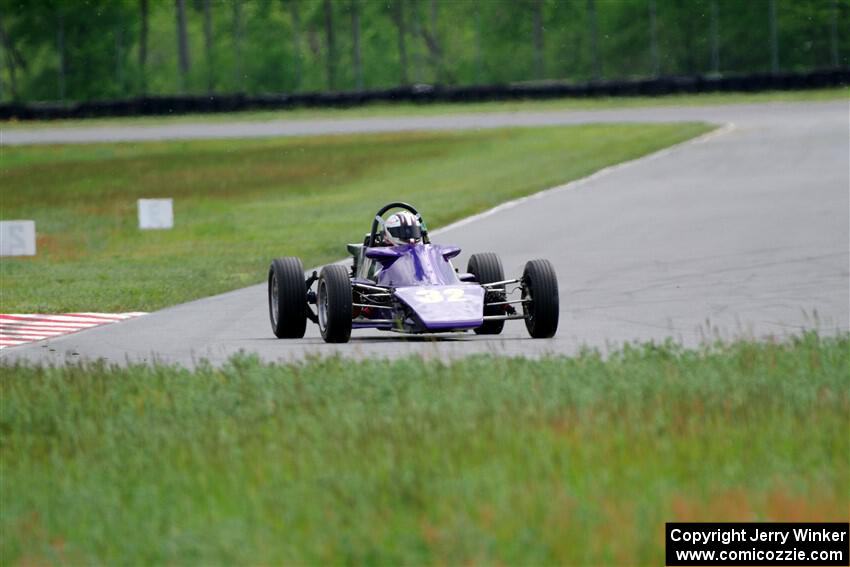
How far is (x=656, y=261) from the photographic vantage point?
2102 centimetres

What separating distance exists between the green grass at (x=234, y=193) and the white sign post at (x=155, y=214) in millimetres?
218

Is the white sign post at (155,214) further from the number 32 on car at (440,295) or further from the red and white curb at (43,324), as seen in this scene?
the number 32 on car at (440,295)

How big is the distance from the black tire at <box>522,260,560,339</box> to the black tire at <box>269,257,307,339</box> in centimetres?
200

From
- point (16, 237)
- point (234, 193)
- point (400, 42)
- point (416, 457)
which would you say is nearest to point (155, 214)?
point (16, 237)

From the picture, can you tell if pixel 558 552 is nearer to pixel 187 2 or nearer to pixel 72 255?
pixel 72 255

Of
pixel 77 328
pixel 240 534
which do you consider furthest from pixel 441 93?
pixel 240 534

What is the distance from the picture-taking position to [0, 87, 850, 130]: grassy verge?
199 ft

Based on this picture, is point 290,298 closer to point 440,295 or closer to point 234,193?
point 440,295

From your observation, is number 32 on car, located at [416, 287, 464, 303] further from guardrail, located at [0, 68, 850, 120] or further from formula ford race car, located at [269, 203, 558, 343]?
guardrail, located at [0, 68, 850, 120]

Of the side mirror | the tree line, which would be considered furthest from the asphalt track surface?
the tree line

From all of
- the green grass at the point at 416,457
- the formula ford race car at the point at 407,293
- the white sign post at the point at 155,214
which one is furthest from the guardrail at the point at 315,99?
the green grass at the point at 416,457

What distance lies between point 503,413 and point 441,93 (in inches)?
2313

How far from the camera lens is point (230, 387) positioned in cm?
1070

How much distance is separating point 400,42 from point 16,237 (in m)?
77.9
